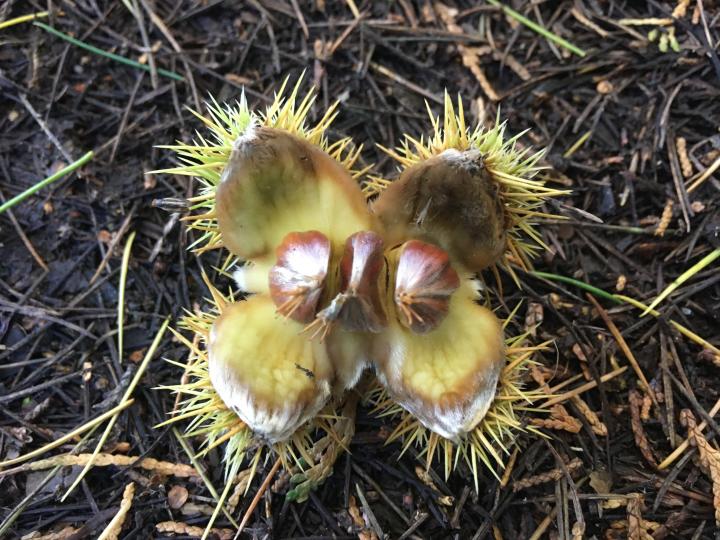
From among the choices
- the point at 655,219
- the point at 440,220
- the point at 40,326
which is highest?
the point at 440,220

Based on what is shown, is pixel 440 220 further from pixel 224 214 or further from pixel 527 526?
pixel 527 526

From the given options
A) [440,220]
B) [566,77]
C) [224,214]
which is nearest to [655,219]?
[566,77]

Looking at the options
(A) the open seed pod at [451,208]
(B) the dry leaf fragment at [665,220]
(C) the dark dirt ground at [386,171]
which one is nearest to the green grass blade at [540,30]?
(C) the dark dirt ground at [386,171]

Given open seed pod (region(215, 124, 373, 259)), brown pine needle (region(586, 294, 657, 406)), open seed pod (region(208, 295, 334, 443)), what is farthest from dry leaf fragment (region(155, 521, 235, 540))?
brown pine needle (region(586, 294, 657, 406))

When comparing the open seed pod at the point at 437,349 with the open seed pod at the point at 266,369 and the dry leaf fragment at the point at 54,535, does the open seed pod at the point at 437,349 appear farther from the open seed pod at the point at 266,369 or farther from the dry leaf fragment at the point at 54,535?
the dry leaf fragment at the point at 54,535

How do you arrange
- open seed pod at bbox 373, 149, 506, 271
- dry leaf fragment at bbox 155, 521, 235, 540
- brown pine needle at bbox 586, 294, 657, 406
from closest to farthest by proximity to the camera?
open seed pod at bbox 373, 149, 506, 271, dry leaf fragment at bbox 155, 521, 235, 540, brown pine needle at bbox 586, 294, 657, 406

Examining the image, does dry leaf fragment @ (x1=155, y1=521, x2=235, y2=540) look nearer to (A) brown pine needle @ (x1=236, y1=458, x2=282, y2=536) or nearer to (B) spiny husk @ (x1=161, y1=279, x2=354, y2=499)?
(A) brown pine needle @ (x1=236, y1=458, x2=282, y2=536)
